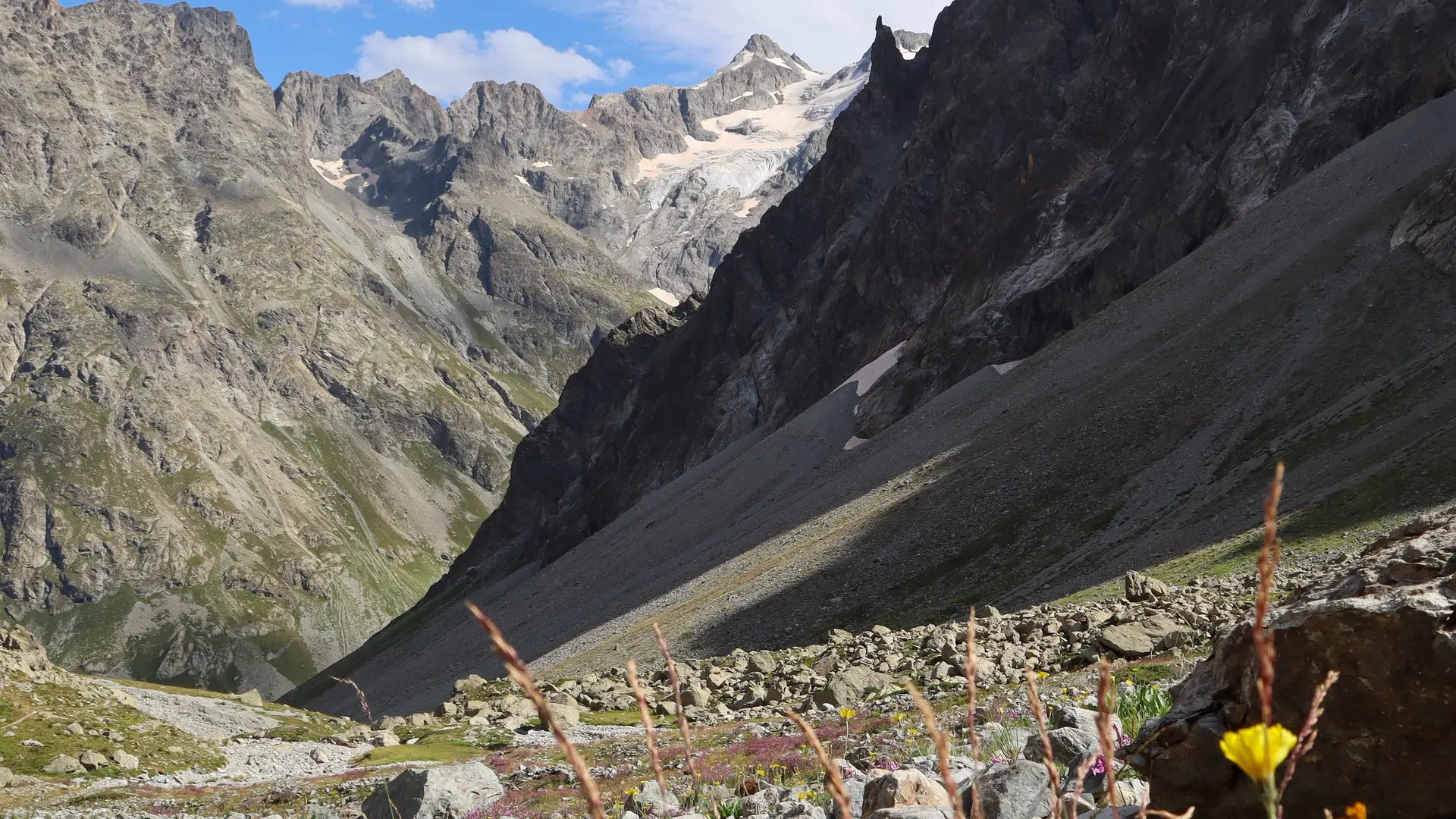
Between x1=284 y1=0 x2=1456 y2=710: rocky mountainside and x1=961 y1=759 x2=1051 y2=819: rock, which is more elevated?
x1=284 y1=0 x2=1456 y2=710: rocky mountainside

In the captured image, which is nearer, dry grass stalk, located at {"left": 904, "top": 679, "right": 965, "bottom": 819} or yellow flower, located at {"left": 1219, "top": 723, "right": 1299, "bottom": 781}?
yellow flower, located at {"left": 1219, "top": 723, "right": 1299, "bottom": 781}

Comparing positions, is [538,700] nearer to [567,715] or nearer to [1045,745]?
[1045,745]

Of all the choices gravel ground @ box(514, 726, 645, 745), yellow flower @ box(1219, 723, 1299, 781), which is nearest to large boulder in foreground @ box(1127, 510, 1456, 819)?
yellow flower @ box(1219, 723, 1299, 781)

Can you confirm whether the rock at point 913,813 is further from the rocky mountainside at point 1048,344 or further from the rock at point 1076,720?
the rocky mountainside at point 1048,344

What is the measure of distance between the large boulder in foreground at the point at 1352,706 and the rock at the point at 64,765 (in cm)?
2858

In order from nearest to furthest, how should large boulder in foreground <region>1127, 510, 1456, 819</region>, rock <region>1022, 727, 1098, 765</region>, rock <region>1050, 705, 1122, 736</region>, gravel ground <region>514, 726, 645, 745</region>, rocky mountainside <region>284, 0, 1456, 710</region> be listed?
large boulder in foreground <region>1127, 510, 1456, 819</region>
rock <region>1022, 727, 1098, 765</region>
rock <region>1050, 705, 1122, 736</region>
gravel ground <region>514, 726, 645, 745</region>
rocky mountainside <region>284, 0, 1456, 710</region>

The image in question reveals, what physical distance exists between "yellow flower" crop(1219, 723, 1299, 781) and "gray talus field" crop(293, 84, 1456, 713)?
41764 mm

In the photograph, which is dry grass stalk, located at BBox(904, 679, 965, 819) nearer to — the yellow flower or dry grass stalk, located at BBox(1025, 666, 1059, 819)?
dry grass stalk, located at BBox(1025, 666, 1059, 819)

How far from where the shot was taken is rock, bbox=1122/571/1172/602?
106 feet

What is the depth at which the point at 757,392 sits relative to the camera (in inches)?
6309

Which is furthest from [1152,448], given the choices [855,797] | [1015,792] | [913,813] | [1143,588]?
[913,813]

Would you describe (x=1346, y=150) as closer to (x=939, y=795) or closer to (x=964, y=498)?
(x=964, y=498)

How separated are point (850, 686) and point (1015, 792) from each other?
846 inches

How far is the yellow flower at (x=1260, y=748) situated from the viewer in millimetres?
2248
